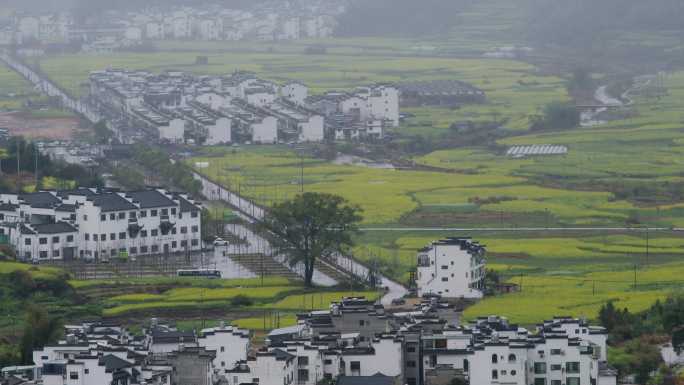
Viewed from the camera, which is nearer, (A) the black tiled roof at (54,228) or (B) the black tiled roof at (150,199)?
(A) the black tiled roof at (54,228)

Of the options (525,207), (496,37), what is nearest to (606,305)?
(525,207)

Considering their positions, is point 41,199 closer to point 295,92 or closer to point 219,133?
point 219,133

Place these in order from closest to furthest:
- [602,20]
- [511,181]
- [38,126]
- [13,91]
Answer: [511,181] → [38,126] → [13,91] → [602,20]

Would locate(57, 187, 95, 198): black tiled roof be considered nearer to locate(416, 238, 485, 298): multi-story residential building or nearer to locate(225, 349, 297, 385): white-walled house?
locate(416, 238, 485, 298): multi-story residential building

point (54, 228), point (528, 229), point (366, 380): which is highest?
point (366, 380)

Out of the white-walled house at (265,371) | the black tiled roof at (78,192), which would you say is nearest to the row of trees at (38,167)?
the black tiled roof at (78,192)

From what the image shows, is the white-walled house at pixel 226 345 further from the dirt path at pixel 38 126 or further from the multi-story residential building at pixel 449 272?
the dirt path at pixel 38 126

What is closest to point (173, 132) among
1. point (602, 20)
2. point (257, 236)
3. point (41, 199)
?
point (257, 236)
